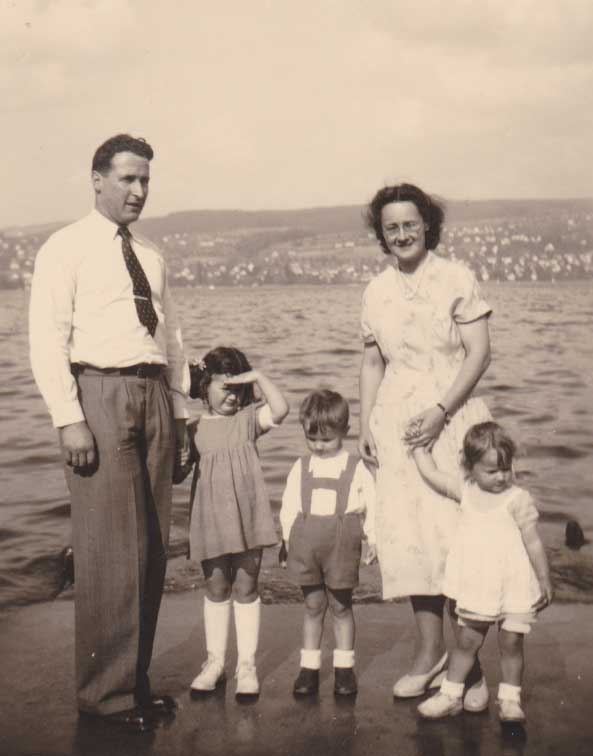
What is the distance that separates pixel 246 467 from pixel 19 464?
345 inches

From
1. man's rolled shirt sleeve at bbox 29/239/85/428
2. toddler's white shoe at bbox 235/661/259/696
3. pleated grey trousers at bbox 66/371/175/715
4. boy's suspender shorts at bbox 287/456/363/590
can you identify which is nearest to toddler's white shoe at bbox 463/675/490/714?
boy's suspender shorts at bbox 287/456/363/590

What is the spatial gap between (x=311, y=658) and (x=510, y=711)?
0.82m

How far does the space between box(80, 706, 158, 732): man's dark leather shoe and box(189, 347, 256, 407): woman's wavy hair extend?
123 cm

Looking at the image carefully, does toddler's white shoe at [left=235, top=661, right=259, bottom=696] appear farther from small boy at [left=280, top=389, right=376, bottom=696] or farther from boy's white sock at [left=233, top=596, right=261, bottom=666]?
small boy at [left=280, top=389, right=376, bottom=696]

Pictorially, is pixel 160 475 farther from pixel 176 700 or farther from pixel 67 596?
pixel 67 596

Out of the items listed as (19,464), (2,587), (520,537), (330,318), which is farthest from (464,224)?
(520,537)

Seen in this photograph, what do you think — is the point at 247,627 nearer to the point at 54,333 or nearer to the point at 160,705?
the point at 160,705

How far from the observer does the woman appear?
12.3 ft

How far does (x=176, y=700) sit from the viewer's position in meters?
3.79

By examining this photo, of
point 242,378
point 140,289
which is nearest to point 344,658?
point 242,378

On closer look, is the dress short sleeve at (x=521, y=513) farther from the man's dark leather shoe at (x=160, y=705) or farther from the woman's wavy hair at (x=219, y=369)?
the man's dark leather shoe at (x=160, y=705)

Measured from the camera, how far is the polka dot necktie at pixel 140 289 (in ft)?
12.0

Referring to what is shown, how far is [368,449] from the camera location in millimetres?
4023

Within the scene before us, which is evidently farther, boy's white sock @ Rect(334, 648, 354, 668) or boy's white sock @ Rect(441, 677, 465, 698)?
boy's white sock @ Rect(334, 648, 354, 668)
